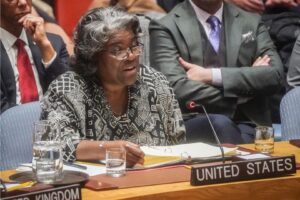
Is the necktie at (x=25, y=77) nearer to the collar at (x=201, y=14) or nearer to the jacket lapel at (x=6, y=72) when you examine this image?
the jacket lapel at (x=6, y=72)

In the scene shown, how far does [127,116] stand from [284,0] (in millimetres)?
2190

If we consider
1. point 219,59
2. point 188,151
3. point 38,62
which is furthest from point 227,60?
point 188,151

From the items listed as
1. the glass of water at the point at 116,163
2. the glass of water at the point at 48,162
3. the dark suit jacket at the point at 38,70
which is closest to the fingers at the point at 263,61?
the dark suit jacket at the point at 38,70

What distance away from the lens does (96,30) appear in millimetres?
2684

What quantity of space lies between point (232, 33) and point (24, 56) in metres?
1.11

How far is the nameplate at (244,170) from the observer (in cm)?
211

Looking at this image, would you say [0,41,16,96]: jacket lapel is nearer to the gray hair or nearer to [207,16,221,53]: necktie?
the gray hair

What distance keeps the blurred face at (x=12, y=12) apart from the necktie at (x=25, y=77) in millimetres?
102

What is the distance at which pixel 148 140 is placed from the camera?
2773 mm

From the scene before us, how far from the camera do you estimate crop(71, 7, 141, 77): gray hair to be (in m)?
2.68

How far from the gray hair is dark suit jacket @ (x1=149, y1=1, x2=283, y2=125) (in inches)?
39.0

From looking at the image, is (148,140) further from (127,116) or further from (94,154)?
(94,154)

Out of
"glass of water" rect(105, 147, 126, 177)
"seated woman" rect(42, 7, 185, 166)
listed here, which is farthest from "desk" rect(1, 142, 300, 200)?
"seated woman" rect(42, 7, 185, 166)

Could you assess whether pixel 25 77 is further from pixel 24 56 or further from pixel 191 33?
pixel 191 33
